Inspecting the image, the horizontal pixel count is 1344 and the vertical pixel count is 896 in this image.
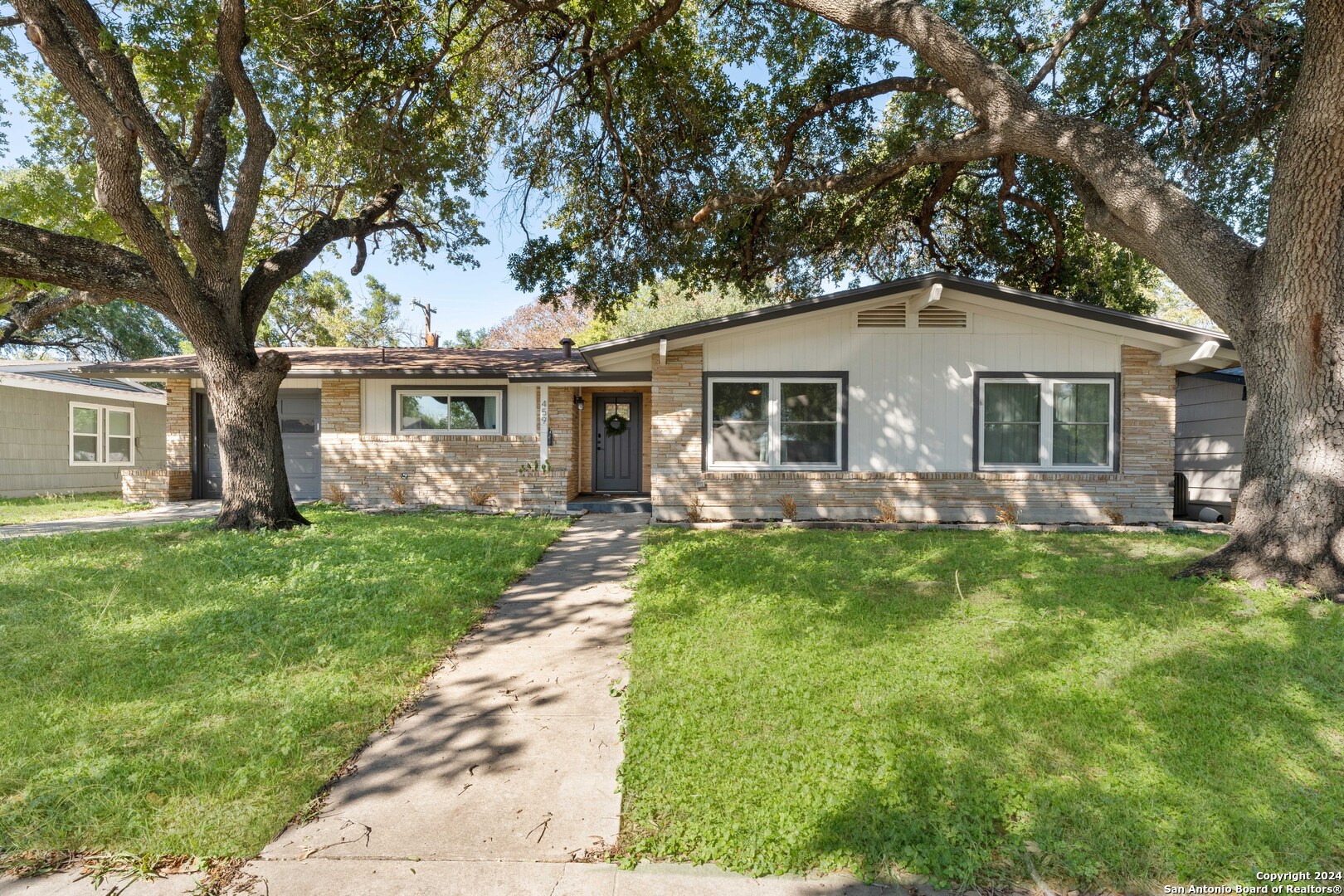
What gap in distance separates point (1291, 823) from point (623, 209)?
9.74 metres

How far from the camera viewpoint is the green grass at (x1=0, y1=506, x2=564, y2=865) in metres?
2.31

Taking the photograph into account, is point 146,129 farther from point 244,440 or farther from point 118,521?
point 118,521

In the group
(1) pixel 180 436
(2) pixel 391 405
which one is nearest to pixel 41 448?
(1) pixel 180 436

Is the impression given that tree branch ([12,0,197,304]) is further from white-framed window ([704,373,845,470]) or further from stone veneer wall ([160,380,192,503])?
white-framed window ([704,373,845,470])

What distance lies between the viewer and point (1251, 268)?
5.17m

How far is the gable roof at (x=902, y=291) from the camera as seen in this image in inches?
324

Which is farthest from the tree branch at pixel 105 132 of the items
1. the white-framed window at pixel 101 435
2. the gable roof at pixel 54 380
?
the white-framed window at pixel 101 435

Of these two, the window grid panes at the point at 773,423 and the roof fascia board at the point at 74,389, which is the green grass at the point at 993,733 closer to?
the window grid panes at the point at 773,423

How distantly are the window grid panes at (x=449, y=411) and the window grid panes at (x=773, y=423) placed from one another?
471cm

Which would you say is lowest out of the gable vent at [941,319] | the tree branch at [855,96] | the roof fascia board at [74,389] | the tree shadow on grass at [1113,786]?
the tree shadow on grass at [1113,786]

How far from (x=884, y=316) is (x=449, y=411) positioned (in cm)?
808

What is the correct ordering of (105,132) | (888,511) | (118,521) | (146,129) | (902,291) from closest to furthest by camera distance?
(105,132) → (146,129) → (902,291) → (888,511) → (118,521)

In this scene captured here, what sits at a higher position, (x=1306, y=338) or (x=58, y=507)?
(x=1306, y=338)

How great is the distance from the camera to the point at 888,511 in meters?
8.92
